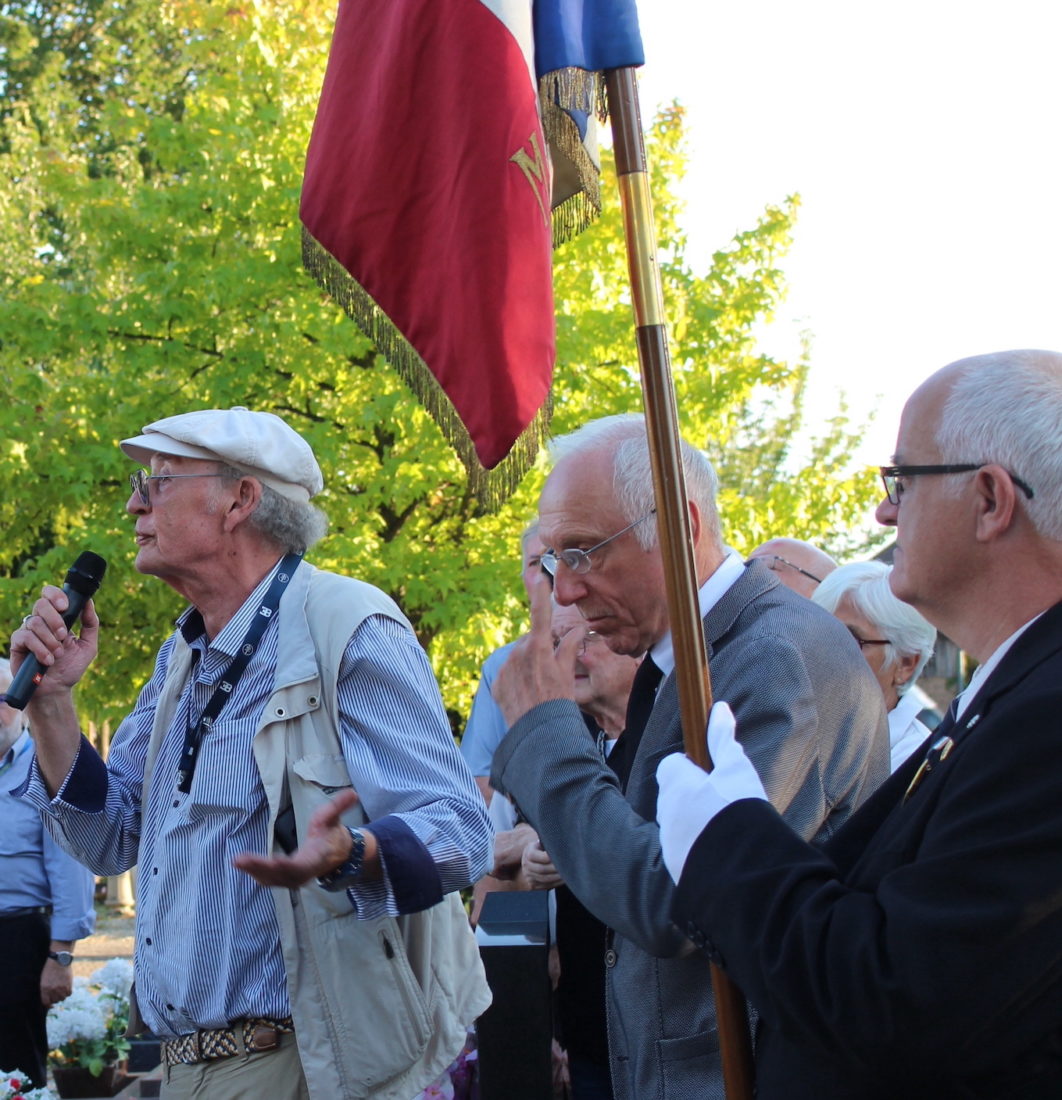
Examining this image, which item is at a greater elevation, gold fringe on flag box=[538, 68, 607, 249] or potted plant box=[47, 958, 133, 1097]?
gold fringe on flag box=[538, 68, 607, 249]

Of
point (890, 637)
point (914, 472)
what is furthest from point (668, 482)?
point (890, 637)

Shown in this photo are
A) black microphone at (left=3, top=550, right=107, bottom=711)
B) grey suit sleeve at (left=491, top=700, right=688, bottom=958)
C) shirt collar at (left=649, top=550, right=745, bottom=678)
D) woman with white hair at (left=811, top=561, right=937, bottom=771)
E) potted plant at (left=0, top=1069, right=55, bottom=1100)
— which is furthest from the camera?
potted plant at (left=0, top=1069, right=55, bottom=1100)

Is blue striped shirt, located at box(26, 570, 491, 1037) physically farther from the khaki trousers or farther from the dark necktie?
the dark necktie

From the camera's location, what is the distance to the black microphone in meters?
3.04

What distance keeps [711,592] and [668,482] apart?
19.2 inches

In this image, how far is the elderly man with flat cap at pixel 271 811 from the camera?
2.61 metres

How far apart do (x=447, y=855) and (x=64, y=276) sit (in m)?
14.7

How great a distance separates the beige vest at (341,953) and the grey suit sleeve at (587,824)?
0.50m

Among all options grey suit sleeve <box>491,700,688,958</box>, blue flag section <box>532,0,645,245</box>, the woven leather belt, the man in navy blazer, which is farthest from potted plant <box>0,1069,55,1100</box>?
blue flag section <box>532,0,645,245</box>

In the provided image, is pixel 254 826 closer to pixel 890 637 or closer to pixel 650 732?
pixel 650 732

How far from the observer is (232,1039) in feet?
8.75

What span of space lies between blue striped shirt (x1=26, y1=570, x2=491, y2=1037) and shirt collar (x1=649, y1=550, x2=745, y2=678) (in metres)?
0.50

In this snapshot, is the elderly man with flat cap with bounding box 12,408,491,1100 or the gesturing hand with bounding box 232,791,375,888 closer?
the gesturing hand with bounding box 232,791,375,888

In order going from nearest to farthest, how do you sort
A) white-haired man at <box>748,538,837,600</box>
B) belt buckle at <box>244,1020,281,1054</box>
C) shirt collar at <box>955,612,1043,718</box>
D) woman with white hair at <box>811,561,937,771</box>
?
shirt collar at <box>955,612,1043,718</box>, belt buckle at <box>244,1020,281,1054</box>, woman with white hair at <box>811,561,937,771</box>, white-haired man at <box>748,538,837,600</box>
